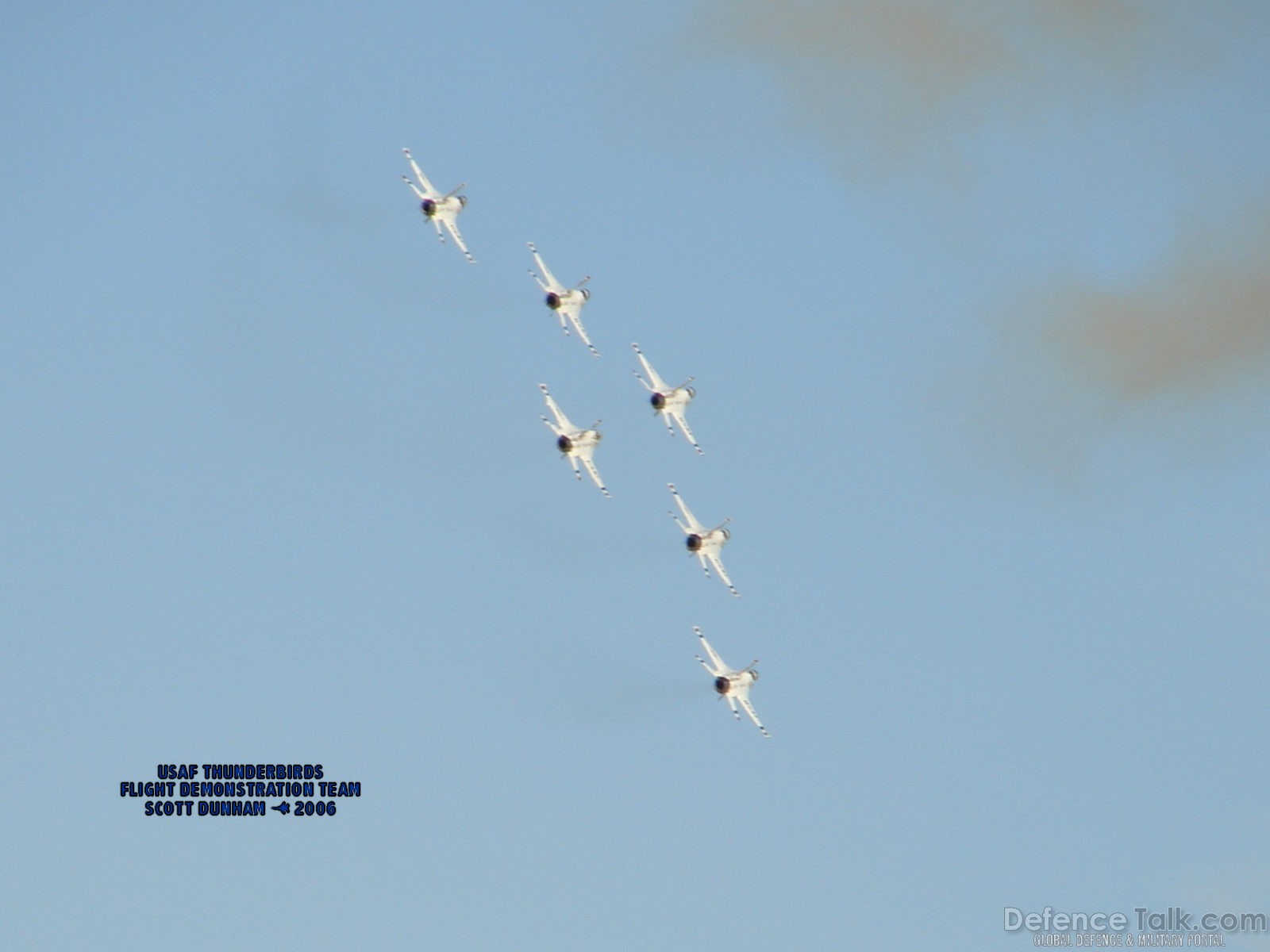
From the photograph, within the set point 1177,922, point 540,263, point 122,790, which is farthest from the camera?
point 540,263

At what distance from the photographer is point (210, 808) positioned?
6511 inches

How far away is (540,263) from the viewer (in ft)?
573

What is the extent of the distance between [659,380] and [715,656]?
692 inches

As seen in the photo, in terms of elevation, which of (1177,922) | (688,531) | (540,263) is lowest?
(1177,922)

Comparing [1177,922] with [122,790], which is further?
[122,790]

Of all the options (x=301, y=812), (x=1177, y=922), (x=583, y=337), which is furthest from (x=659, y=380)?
(x=1177, y=922)

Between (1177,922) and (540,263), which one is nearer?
(1177,922)

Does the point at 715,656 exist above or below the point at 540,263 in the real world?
below

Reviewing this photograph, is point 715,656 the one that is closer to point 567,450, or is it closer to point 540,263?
point 567,450

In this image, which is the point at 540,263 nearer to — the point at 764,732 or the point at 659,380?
the point at 659,380

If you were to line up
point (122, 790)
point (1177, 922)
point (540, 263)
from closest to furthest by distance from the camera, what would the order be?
point (1177, 922) → point (122, 790) → point (540, 263)

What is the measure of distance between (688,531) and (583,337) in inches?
539

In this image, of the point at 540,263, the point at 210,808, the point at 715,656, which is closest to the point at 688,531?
the point at 715,656

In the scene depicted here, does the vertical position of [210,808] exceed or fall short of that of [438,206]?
it falls short
